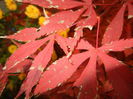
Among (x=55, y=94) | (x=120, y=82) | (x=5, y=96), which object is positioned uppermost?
(x=120, y=82)

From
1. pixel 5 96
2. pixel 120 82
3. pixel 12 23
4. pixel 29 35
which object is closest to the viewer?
pixel 120 82

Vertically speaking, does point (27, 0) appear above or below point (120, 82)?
above

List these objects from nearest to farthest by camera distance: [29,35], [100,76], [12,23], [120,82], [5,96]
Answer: [120,82] → [29,35] → [100,76] → [5,96] → [12,23]

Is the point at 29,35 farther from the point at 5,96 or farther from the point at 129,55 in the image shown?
the point at 5,96

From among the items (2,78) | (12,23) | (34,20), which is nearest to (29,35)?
(2,78)

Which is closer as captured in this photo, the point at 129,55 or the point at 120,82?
the point at 120,82

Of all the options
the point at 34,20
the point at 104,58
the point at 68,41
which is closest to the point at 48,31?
the point at 68,41

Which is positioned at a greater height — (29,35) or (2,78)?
(29,35)

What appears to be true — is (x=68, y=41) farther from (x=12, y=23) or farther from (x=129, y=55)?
(x=12, y=23)

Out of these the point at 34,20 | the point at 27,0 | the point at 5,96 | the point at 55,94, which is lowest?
the point at 5,96
